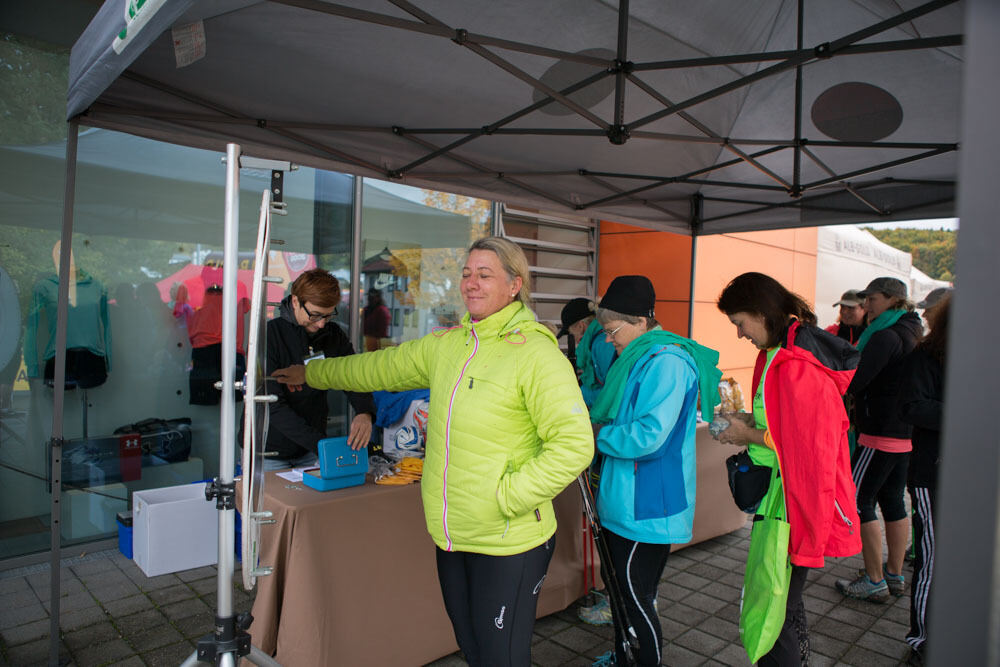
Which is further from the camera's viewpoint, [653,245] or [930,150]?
[653,245]

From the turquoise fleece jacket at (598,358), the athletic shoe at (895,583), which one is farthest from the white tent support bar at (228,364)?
the athletic shoe at (895,583)

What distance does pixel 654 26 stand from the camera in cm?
263

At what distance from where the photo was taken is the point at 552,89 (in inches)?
102

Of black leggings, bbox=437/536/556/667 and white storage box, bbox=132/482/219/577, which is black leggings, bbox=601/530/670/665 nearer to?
black leggings, bbox=437/536/556/667

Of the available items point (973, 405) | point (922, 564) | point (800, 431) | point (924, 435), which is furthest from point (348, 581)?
point (924, 435)

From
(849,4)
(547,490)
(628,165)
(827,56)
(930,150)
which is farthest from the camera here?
(628,165)

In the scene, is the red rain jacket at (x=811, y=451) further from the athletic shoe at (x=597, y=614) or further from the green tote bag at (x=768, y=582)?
the athletic shoe at (x=597, y=614)

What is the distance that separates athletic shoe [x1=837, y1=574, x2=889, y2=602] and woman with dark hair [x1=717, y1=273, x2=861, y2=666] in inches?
73.7

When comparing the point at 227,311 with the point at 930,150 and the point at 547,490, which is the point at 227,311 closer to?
the point at 547,490

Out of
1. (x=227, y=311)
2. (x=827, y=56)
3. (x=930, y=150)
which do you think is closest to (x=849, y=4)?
(x=827, y=56)

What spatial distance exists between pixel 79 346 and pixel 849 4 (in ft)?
15.9

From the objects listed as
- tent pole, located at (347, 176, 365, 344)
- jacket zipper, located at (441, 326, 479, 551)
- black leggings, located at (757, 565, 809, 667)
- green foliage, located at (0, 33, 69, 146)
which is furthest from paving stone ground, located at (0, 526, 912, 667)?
green foliage, located at (0, 33, 69, 146)

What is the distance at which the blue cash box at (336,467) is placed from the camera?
7.68 ft

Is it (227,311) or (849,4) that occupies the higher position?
(849,4)
